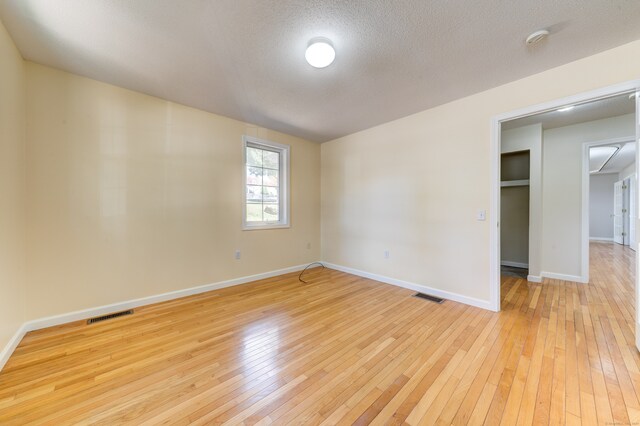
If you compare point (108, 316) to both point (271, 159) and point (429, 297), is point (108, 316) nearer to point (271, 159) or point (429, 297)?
point (271, 159)

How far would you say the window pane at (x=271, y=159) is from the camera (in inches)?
161

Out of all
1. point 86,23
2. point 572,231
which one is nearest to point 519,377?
point 572,231

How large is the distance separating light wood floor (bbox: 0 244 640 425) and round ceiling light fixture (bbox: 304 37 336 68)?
7.79 feet

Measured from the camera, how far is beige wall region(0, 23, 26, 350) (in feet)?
5.82

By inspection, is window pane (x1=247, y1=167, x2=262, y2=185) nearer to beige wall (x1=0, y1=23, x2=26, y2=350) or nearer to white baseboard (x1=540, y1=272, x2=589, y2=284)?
beige wall (x1=0, y1=23, x2=26, y2=350)

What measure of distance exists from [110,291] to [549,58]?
16.2 feet

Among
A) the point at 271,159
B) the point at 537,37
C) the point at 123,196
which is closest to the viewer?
the point at 537,37

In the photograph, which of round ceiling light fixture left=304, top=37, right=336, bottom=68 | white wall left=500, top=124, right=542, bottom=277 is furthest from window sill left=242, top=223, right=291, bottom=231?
white wall left=500, top=124, right=542, bottom=277

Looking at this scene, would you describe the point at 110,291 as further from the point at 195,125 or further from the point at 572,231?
the point at 572,231

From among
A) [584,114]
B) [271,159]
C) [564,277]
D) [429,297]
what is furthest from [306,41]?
[564,277]

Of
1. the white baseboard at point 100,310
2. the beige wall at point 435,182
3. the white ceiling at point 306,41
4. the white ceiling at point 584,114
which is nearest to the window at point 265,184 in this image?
the white baseboard at point 100,310

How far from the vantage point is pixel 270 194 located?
13.7 ft

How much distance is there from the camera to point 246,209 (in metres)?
3.76

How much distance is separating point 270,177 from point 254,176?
12.9 inches
